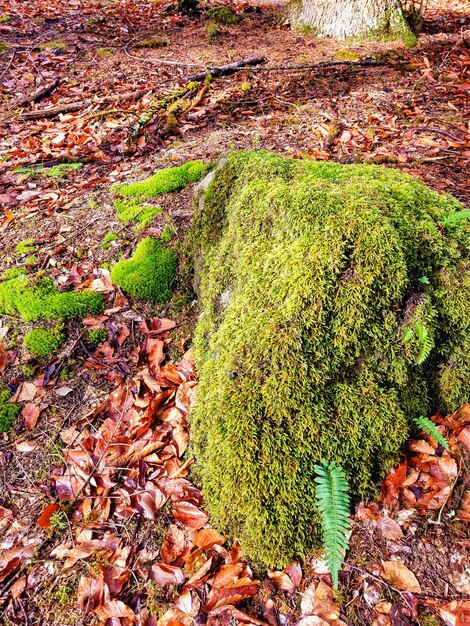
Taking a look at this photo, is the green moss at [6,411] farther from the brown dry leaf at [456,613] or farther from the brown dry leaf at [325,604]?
the brown dry leaf at [456,613]

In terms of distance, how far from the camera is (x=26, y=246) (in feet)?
14.5

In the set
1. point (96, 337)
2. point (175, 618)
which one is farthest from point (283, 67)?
point (175, 618)

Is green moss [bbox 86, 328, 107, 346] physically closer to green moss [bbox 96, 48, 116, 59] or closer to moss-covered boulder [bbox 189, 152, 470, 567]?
moss-covered boulder [bbox 189, 152, 470, 567]

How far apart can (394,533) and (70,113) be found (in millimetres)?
7713

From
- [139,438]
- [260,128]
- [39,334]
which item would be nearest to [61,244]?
[39,334]

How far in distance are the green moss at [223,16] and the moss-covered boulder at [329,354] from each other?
10791 millimetres

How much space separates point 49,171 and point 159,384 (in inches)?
162

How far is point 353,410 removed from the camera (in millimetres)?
2178

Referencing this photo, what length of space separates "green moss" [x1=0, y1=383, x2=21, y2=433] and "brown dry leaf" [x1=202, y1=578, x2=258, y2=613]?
6.52 feet

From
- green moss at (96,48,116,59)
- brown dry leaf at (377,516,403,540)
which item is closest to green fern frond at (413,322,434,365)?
brown dry leaf at (377,516,403,540)

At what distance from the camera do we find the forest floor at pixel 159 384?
200 cm

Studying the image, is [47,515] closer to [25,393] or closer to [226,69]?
[25,393]

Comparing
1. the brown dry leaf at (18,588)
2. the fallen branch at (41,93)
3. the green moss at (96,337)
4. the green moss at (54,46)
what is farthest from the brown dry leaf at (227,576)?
the green moss at (54,46)

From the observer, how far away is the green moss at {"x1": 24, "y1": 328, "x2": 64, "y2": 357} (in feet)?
11.2
